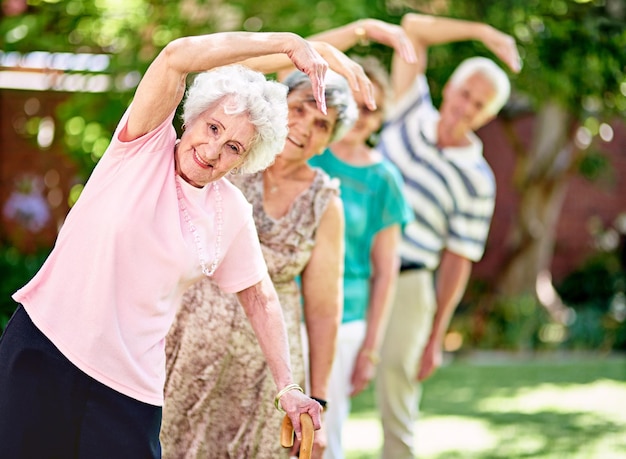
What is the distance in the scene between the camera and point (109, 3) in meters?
7.56

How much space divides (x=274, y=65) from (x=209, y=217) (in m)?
0.68

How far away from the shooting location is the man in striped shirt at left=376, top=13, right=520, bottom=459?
233 inches

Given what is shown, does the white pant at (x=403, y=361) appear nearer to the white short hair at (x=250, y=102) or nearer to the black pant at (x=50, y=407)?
the white short hair at (x=250, y=102)

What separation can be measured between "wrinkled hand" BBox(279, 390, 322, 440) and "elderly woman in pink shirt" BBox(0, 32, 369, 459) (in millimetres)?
364

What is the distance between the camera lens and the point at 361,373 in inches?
203

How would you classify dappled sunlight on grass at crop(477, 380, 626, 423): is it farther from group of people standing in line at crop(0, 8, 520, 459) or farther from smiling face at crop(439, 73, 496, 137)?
smiling face at crop(439, 73, 496, 137)

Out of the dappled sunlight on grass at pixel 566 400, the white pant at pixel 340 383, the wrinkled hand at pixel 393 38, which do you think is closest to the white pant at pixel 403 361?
the white pant at pixel 340 383

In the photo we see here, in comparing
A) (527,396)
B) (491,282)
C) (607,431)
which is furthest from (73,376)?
(491,282)

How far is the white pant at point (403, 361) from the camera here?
19.3 ft

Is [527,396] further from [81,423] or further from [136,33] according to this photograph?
[81,423]

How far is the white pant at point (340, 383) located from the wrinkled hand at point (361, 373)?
24 mm

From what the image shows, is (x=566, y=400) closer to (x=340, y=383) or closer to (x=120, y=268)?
(x=340, y=383)

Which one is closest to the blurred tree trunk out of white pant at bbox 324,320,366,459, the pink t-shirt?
white pant at bbox 324,320,366,459

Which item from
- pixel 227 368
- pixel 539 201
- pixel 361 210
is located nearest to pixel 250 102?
pixel 227 368
